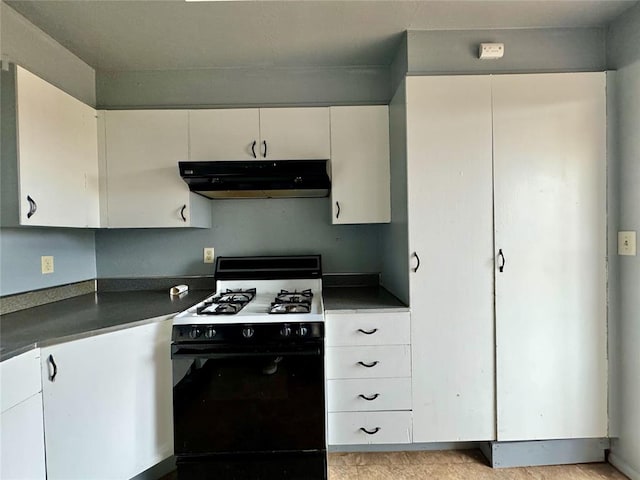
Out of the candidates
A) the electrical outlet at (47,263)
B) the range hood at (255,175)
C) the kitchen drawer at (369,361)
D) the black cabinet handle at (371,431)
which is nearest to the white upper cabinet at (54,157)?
the electrical outlet at (47,263)

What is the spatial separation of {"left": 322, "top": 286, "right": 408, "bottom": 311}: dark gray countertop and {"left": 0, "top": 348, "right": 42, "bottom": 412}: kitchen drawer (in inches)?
49.3

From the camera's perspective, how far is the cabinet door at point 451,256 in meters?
1.80

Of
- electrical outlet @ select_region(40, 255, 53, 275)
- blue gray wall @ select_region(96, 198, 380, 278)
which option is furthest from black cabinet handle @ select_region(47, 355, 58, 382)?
blue gray wall @ select_region(96, 198, 380, 278)

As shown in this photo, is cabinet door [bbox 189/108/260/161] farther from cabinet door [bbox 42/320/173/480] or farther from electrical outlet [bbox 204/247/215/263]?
cabinet door [bbox 42/320/173/480]

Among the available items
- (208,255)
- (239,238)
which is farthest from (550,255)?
(208,255)

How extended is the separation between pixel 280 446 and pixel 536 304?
1.52 metres

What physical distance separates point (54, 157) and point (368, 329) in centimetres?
186

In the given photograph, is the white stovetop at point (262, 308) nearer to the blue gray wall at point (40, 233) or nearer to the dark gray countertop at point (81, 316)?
the dark gray countertop at point (81, 316)

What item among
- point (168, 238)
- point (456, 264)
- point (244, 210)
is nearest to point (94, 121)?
point (168, 238)

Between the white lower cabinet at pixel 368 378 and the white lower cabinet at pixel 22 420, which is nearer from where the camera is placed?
the white lower cabinet at pixel 22 420

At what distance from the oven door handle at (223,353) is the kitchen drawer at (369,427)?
1.57ft

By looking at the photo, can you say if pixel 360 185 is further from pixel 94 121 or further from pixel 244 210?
pixel 94 121

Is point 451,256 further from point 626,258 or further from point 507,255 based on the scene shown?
point 626,258

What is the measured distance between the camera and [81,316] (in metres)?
1.68
